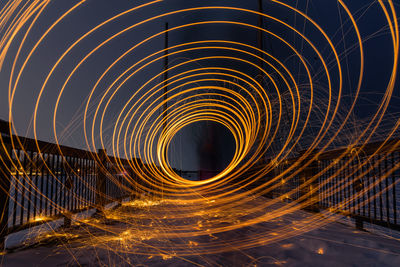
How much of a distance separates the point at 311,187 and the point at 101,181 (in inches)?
209

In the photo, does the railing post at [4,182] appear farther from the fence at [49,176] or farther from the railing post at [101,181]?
the railing post at [101,181]

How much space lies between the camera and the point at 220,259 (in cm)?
342

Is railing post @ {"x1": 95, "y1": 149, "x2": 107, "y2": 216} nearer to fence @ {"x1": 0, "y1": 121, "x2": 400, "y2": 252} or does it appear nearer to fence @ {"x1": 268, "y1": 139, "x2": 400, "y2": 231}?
fence @ {"x1": 0, "y1": 121, "x2": 400, "y2": 252}

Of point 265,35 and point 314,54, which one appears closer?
point 314,54

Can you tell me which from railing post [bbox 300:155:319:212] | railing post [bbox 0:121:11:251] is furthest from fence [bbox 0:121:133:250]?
railing post [bbox 300:155:319:212]

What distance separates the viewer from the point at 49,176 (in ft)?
16.7

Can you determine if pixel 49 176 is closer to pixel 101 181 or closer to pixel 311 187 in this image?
pixel 101 181

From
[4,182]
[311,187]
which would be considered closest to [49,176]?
[4,182]

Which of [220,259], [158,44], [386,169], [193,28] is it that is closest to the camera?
[220,259]

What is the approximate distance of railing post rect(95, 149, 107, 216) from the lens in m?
6.79

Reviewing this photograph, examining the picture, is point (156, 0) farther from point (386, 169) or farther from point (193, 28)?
point (386, 169)

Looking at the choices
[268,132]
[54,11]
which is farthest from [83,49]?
[268,132]

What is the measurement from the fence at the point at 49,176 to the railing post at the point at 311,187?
5252mm

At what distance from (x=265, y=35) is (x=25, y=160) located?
11.8 m
